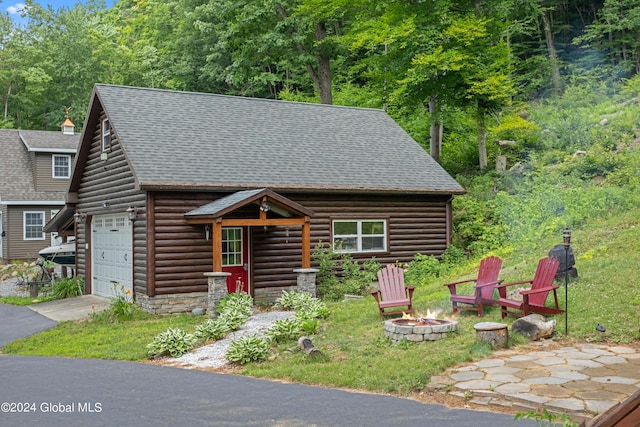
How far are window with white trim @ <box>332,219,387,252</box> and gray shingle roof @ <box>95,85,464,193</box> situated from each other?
1193 mm

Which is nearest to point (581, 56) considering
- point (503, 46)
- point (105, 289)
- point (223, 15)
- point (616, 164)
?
point (503, 46)

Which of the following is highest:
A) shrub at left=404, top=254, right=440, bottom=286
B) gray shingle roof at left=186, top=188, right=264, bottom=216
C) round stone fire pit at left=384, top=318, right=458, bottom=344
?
gray shingle roof at left=186, top=188, right=264, bottom=216

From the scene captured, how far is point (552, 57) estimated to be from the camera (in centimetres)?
3488

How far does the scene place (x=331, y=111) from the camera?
22234 millimetres

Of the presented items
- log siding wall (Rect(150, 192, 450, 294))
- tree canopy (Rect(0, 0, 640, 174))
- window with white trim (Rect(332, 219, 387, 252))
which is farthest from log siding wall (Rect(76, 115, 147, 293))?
tree canopy (Rect(0, 0, 640, 174))

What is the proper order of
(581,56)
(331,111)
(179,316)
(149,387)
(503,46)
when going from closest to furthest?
(149,387) < (179,316) < (331,111) < (503,46) < (581,56)

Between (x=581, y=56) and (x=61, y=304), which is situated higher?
(x=581, y=56)

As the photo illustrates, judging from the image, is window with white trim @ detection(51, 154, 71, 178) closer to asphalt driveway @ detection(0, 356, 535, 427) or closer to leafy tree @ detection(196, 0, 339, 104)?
leafy tree @ detection(196, 0, 339, 104)

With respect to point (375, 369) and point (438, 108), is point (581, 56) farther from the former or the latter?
point (375, 369)

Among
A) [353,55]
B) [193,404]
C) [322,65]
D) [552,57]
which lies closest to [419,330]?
[193,404]

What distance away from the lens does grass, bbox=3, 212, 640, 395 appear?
855 centimetres

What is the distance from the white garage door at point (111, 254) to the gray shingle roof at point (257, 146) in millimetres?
2373

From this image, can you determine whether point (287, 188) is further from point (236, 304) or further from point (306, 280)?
point (236, 304)

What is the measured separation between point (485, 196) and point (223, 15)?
14969mm
